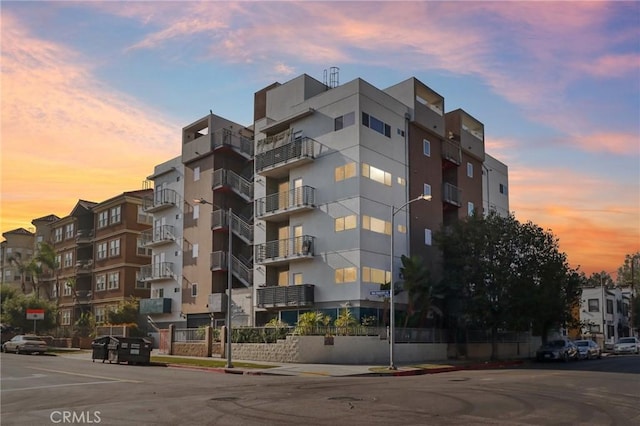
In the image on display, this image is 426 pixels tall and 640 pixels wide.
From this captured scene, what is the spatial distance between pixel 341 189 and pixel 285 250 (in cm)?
616

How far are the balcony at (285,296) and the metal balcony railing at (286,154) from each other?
338 inches

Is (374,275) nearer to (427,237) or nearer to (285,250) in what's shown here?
(285,250)

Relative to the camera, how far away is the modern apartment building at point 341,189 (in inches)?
1577

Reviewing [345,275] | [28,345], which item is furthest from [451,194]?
[28,345]

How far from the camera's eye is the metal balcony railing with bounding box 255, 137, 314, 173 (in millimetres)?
42781

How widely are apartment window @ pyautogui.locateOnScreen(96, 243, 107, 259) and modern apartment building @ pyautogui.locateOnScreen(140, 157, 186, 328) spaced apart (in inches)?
436

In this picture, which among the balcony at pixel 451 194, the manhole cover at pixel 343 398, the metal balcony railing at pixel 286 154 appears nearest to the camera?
the manhole cover at pixel 343 398

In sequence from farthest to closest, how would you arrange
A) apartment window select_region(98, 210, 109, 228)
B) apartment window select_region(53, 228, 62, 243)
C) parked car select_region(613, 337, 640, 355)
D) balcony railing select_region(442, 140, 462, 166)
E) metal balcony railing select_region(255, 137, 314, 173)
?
apartment window select_region(53, 228, 62, 243), apartment window select_region(98, 210, 109, 228), parked car select_region(613, 337, 640, 355), balcony railing select_region(442, 140, 462, 166), metal balcony railing select_region(255, 137, 314, 173)

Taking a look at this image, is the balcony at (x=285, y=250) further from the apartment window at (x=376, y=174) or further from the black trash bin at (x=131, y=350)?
the black trash bin at (x=131, y=350)

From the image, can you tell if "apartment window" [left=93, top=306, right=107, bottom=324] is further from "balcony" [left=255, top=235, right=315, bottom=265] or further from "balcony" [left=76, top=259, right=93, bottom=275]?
"balcony" [left=255, top=235, right=315, bottom=265]

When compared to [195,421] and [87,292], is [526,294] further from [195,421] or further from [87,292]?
[87,292]

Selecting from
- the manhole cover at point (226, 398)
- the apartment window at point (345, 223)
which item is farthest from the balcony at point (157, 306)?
the manhole cover at point (226, 398)

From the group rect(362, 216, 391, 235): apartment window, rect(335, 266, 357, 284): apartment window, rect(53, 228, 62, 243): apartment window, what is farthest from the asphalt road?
rect(53, 228, 62, 243): apartment window

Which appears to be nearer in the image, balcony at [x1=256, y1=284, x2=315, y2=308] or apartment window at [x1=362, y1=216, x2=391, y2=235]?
apartment window at [x1=362, y1=216, x2=391, y2=235]
